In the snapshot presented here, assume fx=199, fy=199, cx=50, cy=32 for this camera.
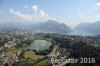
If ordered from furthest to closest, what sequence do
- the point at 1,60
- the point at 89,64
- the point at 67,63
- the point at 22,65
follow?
1. the point at 1,60
2. the point at 22,65
3. the point at 67,63
4. the point at 89,64

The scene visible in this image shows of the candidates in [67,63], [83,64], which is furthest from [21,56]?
[83,64]

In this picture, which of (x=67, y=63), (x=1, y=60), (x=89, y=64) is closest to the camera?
(x=89, y=64)

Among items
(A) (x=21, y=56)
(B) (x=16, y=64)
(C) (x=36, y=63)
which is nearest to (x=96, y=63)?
(C) (x=36, y=63)

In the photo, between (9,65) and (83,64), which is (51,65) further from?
(9,65)

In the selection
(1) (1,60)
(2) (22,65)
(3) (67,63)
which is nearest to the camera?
(3) (67,63)

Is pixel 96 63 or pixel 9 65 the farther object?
pixel 9 65

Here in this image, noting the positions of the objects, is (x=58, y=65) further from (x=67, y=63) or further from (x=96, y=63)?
(x=96, y=63)

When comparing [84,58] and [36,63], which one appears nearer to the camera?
[84,58]

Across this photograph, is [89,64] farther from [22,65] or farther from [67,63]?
[22,65]
